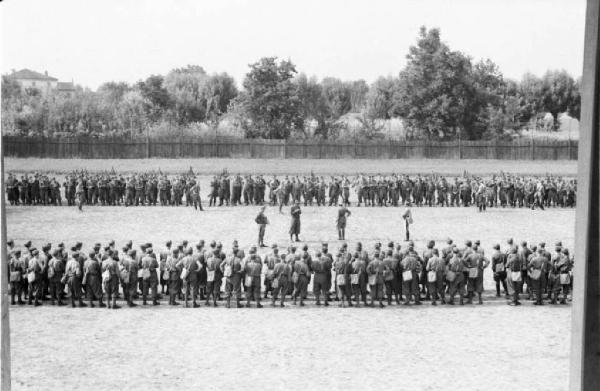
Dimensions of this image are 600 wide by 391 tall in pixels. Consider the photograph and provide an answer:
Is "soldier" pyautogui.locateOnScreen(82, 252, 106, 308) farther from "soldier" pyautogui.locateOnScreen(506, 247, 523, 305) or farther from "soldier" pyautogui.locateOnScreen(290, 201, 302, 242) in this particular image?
"soldier" pyautogui.locateOnScreen(506, 247, 523, 305)

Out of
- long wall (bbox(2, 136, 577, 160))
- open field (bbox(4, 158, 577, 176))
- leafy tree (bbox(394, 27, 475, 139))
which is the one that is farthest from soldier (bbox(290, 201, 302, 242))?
long wall (bbox(2, 136, 577, 160))

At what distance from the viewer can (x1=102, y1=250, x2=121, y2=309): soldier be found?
460 inches

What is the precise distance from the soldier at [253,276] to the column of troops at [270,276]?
0.02 m

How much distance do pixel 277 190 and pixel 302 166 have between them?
11.0 meters

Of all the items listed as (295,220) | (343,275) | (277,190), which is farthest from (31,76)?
(343,275)

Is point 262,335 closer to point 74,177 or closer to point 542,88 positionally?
point 74,177

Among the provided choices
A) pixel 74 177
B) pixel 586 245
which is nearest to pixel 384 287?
pixel 586 245

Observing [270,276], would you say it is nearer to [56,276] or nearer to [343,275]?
[343,275]

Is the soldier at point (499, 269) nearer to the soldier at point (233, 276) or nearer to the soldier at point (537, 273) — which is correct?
the soldier at point (537, 273)

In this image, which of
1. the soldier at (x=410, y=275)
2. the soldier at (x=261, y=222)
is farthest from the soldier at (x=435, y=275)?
the soldier at (x=261, y=222)

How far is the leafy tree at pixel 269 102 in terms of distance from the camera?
34.8 metres

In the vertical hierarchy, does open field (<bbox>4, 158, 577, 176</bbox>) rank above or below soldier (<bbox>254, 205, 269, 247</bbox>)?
above

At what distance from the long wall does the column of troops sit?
21.1 meters

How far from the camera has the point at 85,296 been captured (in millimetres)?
12547
